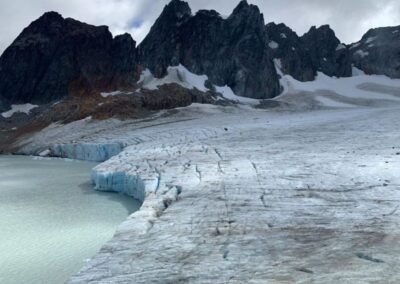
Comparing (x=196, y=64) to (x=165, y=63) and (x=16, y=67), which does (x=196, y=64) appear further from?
(x=16, y=67)

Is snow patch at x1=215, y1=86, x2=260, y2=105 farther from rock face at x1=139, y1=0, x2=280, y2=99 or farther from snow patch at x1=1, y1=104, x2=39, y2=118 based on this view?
snow patch at x1=1, y1=104, x2=39, y2=118

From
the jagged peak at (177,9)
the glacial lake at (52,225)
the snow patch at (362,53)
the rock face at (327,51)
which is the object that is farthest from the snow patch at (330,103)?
the glacial lake at (52,225)

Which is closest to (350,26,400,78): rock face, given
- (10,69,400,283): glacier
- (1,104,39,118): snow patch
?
(1,104,39,118): snow patch

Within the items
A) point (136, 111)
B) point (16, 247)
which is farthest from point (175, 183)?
point (136, 111)

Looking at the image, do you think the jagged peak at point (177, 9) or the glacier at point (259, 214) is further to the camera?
the jagged peak at point (177, 9)

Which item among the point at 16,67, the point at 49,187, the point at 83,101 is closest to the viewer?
the point at 49,187

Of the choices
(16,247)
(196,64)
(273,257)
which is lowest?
(16,247)

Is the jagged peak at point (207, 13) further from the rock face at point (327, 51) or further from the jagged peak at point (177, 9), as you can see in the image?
the rock face at point (327, 51)
